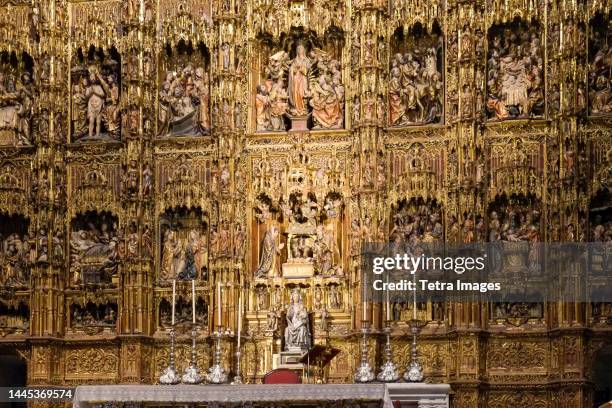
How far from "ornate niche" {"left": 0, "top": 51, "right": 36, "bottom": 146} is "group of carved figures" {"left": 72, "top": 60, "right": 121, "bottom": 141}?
925mm

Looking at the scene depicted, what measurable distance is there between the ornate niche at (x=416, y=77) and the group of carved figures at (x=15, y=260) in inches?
305

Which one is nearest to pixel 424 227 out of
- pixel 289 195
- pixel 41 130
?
pixel 289 195

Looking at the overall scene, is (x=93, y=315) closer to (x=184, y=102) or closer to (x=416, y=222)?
(x=184, y=102)

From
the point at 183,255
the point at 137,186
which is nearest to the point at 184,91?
the point at 137,186

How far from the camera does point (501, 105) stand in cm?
2531

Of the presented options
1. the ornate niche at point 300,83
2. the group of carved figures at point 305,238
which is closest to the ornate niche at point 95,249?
the group of carved figures at point 305,238

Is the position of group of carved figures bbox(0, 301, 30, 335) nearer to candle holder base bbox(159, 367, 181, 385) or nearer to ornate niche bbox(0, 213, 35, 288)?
ornate niche bbox(0, 213, 35, 288)

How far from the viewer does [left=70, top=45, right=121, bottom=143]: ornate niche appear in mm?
26750

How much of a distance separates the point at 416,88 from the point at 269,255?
4.34 meters

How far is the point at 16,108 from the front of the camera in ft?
89.0

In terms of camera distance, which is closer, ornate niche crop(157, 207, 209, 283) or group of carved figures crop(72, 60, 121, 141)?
ornate niche crop(157, 207, 209, 283)

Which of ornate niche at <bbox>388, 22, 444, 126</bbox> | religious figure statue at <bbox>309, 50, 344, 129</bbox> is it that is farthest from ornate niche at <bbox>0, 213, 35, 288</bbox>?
ornate niche at <bbox>388, 22, 444, 126</bbox>

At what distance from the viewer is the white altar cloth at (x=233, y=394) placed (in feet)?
59.0

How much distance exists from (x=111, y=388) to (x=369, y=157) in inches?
337
